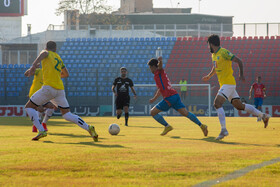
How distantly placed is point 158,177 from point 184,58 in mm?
34563

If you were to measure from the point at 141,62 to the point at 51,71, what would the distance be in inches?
1155

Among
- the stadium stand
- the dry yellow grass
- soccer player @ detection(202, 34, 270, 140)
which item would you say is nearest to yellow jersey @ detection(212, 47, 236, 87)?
soccer player @ detection(202, 34, 270, 140)

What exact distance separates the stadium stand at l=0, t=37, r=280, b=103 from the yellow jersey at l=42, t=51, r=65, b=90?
2377cm

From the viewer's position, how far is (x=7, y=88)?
36219 millimetres

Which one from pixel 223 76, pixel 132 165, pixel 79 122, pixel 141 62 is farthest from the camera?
pixel 141 62

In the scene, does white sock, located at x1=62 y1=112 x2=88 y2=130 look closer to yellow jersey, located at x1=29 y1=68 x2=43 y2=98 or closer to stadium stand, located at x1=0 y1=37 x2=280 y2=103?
yellow jersey, located at x1=29 y1=68 x2=43 y2=98

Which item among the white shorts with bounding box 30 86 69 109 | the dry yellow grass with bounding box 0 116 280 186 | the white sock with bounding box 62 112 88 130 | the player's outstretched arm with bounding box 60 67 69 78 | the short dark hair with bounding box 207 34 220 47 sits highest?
the short dark hair with bounding box 207 34 220 47

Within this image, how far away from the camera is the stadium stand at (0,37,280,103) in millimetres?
36594

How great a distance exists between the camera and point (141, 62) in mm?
39938

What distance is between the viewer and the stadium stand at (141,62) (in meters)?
36.6

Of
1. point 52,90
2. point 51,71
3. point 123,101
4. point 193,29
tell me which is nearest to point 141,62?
point 193,29

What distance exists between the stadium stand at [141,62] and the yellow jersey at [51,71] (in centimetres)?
2377

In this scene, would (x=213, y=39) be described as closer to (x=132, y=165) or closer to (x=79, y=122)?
(x=79, y=122)

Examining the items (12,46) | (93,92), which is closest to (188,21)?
(12,46)
